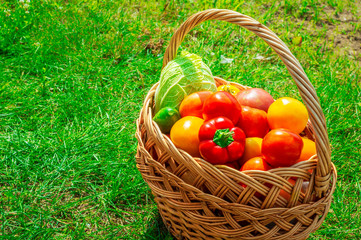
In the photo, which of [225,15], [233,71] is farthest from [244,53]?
[225,15]

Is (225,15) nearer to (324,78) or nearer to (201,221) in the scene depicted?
(201,221)

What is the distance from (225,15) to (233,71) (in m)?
1.57

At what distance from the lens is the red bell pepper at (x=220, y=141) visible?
1.52 meters

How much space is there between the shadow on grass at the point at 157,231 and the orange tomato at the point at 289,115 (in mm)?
932

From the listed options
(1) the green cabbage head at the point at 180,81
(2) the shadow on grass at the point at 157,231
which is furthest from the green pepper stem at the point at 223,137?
(2) the shadow on grass at the point at 157,231

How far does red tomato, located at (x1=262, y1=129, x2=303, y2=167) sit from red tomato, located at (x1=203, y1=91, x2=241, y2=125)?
234 millimetres

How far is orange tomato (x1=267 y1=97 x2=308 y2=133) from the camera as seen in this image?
5.51 feet

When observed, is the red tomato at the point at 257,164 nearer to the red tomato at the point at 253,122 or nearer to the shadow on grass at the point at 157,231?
the red tomato at the point at 253,122

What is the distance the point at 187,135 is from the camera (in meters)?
1.65

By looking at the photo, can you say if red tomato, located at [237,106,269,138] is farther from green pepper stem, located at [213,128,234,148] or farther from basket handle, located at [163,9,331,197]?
basket handle, located at [163,9,331,197]

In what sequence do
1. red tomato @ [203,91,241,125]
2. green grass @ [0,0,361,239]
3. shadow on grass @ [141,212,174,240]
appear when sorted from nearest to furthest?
1. red tomato @ [203,91,241,125]
2. shadow on grass @ [141,212,174,240]
3. green grass @ [0,0,361,239]

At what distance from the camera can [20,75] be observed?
3.08 m

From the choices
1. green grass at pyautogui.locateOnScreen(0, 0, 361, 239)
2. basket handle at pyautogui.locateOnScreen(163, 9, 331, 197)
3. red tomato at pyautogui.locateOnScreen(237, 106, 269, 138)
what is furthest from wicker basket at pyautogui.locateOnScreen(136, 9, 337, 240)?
green grass at pyautogui.locateOnScreen(0, 0, 361, 239)

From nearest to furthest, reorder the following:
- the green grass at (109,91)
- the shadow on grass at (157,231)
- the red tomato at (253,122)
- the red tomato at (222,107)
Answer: the red tomato at (222,107), the red tomato at (253,122), the shadow on grass at (157,231), the green grass at (109,91)
